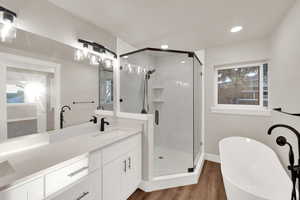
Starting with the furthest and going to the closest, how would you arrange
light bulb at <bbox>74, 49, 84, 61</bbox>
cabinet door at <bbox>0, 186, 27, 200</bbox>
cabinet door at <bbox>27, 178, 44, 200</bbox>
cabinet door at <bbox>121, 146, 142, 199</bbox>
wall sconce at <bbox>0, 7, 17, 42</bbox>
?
1. light bulb at <bbox>74, 49, 84, 61</bbox>
2. cabinet door at <bbox>121, 146, 142, 199</bbox>
3. wall sconce at <bbox>0, 7, 17, 42</bbox>
4. cabinet door at <bbox>27, 178, 44, 200</bbox>
5. cabinet door at <bbox>0, 186, 27, 200</bbox>

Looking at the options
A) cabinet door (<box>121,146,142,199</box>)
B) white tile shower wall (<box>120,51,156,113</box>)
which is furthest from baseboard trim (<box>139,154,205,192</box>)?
white tile shower wall (<box>120,51,156,113</box>)

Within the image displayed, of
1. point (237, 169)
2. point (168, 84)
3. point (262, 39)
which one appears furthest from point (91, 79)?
point (262, 39)

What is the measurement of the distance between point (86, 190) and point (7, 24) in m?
1.59

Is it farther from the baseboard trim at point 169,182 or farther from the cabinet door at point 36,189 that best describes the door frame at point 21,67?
the baseboard trim at point 169,182

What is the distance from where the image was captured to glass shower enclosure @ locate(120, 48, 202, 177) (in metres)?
2.51

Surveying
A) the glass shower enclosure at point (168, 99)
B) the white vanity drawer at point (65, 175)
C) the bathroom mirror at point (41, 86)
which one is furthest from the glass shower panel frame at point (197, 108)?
the white vanity drawer at point (65, 175)

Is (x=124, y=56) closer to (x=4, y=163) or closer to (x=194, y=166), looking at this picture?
(x=4, y=163)

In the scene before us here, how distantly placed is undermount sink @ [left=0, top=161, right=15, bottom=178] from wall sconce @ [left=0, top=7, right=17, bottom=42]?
102 centimetres

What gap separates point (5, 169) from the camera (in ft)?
3.05

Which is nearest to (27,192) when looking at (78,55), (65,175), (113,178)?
(65,175)

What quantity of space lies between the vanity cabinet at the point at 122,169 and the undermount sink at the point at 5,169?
0.68m

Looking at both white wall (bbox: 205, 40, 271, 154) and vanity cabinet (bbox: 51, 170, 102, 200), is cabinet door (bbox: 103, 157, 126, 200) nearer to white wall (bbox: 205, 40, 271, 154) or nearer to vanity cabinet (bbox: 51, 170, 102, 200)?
vanity cabinet (bbox: 51, 170, 102, 200)

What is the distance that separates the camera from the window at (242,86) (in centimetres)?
265

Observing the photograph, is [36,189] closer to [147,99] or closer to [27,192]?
[27,192]
